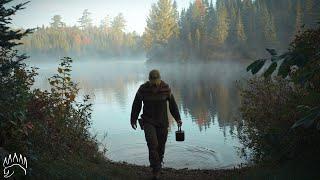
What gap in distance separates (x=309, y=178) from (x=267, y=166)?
2.00 meters

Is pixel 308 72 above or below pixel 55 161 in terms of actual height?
above

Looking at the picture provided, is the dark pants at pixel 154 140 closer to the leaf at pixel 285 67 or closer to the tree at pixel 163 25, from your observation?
the leaf at pixel 285 67

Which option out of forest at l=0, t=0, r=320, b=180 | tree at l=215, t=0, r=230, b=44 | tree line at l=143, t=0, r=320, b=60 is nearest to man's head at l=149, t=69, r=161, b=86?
forest at l=0, t=0, r=320, b=180

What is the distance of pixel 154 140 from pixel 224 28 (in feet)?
247

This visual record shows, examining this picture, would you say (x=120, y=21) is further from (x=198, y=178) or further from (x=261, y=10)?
(x=198, y=178)

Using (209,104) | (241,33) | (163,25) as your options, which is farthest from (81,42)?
(209,104)

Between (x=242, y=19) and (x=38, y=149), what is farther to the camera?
(x=242, y=19)

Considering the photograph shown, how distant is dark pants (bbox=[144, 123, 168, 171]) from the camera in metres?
9.01

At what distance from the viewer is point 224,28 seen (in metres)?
81.9

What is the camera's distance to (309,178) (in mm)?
7125

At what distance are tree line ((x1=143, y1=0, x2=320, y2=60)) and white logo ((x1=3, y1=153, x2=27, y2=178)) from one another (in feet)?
215

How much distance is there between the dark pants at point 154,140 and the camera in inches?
355

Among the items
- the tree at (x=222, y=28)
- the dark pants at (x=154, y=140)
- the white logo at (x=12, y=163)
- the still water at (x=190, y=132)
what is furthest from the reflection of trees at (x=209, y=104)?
the tree at (x=222, y=28)

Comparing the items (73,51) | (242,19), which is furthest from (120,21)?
(242,19)
